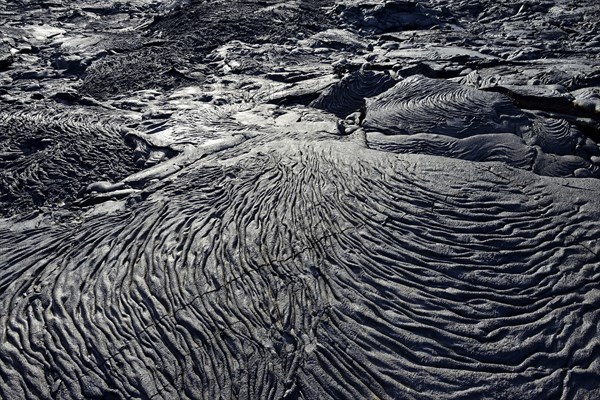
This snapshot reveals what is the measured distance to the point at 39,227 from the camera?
3.96m

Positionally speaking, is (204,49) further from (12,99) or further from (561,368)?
(561,368)

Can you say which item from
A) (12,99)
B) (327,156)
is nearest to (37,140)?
(12,99)

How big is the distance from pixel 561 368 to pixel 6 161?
493 cm

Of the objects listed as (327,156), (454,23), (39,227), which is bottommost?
(39,227)

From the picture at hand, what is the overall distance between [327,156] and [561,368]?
2551 millimetres

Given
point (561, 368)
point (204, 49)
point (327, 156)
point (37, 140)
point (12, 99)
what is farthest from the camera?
point (204, 49)

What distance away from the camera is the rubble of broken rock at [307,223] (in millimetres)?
2900

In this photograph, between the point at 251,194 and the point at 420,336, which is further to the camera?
the point at 251,194

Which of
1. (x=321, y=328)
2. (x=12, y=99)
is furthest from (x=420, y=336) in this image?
(x=12, y=99)

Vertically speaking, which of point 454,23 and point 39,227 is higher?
point 454,23

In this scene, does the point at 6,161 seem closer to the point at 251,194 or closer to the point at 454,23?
the point at 251,194

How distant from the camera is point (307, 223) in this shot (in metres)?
3.82

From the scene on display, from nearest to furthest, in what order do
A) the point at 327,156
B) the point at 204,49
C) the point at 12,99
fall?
1. the point at 327,156
2. the point at 12,99
3. the point at 204,49

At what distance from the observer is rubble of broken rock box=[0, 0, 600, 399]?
290 cm
